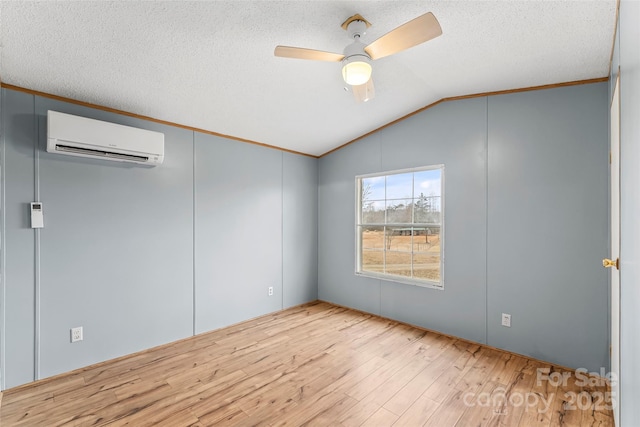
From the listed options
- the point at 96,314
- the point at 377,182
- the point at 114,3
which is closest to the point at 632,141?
the point at 114,3

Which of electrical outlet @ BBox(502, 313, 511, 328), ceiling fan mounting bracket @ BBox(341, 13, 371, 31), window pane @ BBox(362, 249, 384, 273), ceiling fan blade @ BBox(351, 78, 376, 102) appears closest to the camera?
ceiling fan mounting bracket @ BBox(341, 13, 371, 31)

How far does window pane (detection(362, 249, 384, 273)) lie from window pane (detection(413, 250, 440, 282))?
0.48 meters

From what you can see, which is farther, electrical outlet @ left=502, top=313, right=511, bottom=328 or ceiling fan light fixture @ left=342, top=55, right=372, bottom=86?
electrical outlet @ left=502, top=313, right=511, bottom=328

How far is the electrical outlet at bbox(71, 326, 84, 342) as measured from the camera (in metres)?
2.57


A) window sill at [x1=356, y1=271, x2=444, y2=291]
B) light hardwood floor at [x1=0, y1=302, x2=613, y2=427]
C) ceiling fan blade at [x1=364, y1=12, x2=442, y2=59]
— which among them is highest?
ceiling fan blade at [x1=364, y1=12, x2=442, y2=59]

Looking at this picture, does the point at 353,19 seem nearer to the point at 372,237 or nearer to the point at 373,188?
the point at 373,188

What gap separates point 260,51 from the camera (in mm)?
2246

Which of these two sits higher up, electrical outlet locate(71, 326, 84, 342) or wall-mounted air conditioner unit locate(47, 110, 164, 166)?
wall-mounted air conditioner unit locate(47, 110, 164, 166)

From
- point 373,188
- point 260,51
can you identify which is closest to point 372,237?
point 373,188

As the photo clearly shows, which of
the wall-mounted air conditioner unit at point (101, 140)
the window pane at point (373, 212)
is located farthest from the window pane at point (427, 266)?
the wall-mounted air conditioner unit at point (101, 140)

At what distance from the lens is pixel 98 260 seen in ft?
8.89

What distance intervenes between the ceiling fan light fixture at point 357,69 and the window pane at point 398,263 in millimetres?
2448

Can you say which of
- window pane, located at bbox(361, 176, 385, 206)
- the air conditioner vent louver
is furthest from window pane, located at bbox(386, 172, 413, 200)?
the air conditioner vent louver

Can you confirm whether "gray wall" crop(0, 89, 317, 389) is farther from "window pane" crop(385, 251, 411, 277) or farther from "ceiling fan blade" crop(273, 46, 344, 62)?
"ceiling fan blade" crop(273, 46, 344, 62)
